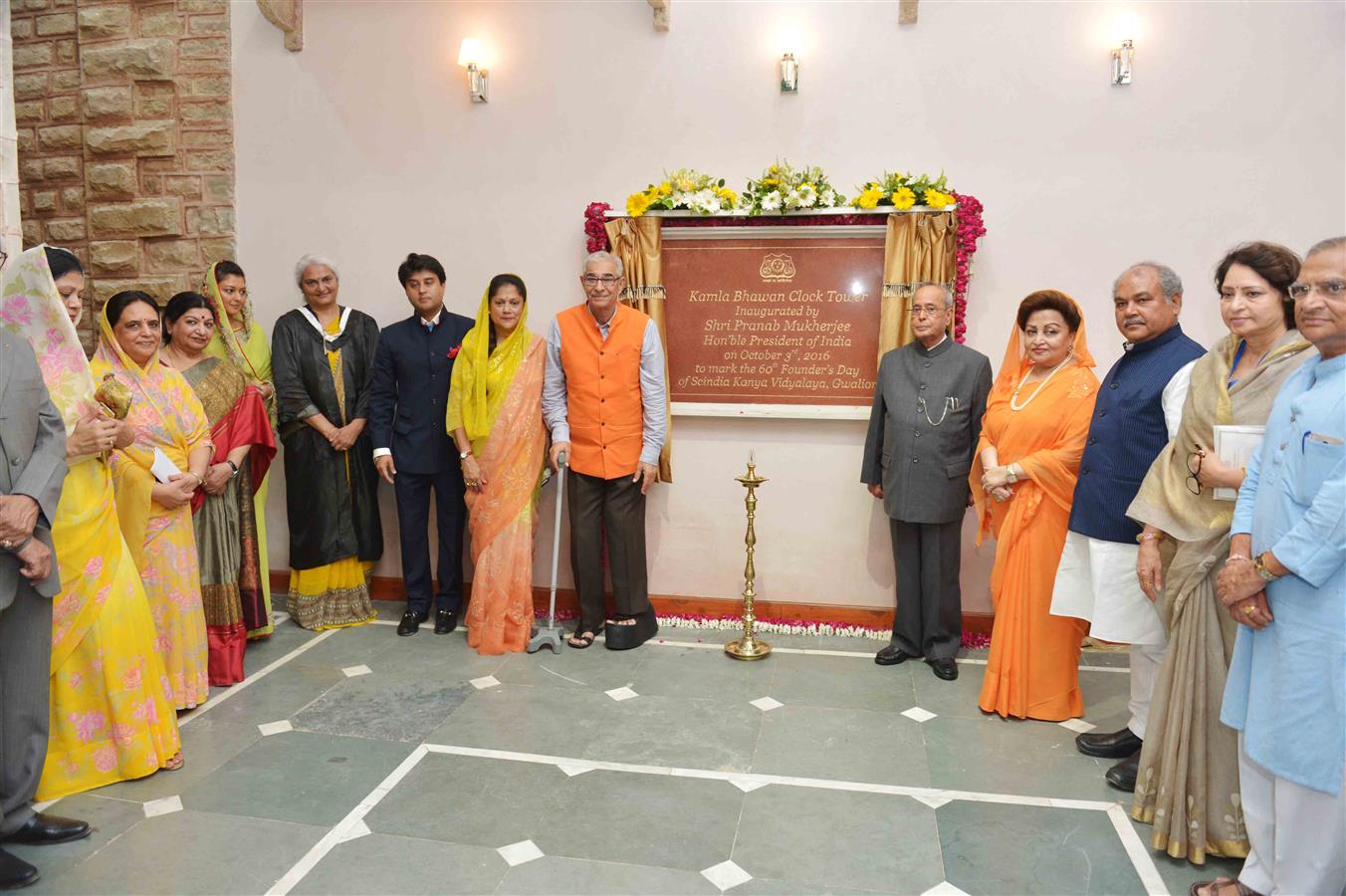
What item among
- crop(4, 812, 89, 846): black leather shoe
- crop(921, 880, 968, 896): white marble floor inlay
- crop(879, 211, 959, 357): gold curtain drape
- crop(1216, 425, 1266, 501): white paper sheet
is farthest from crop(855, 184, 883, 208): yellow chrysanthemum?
crop(4, 812, 89, 846): black leather shoe

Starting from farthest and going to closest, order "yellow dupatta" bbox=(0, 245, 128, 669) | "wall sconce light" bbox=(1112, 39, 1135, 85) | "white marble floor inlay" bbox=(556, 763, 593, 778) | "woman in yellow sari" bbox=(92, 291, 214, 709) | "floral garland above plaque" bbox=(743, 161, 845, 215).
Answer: "floral garland above plaque" bbox=(743, 161, 845, 215), "wall sconce light" bbox=(1112, 39, 1135, 85), "woman in yellow sari" bbox=(92, 291, 214, 709), "white marble floor inlay" bbox=(556, 763, 593, 778), "yellow dupatta" bbox=(0, 245, 128, 669)

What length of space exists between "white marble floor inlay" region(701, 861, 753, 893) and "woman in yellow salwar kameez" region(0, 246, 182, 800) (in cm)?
181

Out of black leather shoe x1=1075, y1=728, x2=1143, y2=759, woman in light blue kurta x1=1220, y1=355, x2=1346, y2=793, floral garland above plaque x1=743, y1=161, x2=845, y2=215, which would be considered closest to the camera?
woman in light blue kurta x1=1220, y1=355, x2=1346, y2=793

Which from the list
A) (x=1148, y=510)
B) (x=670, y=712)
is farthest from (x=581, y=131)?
(x=1148, y=510)

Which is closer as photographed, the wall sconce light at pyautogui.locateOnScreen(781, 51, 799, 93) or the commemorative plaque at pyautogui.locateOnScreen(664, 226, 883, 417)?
the wall sconce light at pyautogui.locateOnScreen(781, 51, 799, 93)

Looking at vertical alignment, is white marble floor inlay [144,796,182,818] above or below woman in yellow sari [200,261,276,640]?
below

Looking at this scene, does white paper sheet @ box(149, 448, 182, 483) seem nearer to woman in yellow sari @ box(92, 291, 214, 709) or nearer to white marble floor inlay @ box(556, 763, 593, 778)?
woman in yellow sari @ box(92, 291, 214, 709)

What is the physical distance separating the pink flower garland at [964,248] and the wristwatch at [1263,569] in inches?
87.0

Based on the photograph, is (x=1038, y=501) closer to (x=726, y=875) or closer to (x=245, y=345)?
(x=726, y=875)

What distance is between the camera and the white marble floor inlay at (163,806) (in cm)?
270

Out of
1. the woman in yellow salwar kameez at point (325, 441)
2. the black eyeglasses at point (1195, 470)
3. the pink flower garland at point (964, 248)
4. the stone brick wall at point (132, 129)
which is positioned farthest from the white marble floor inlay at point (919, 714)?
the stone brick wall at point (132, 129)

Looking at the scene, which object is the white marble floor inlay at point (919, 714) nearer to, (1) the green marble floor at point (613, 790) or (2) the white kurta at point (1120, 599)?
(1) the green marble floor at point (613, 790)

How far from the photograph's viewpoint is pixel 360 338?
175 inches

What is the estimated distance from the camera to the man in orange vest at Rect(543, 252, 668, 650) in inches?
160
